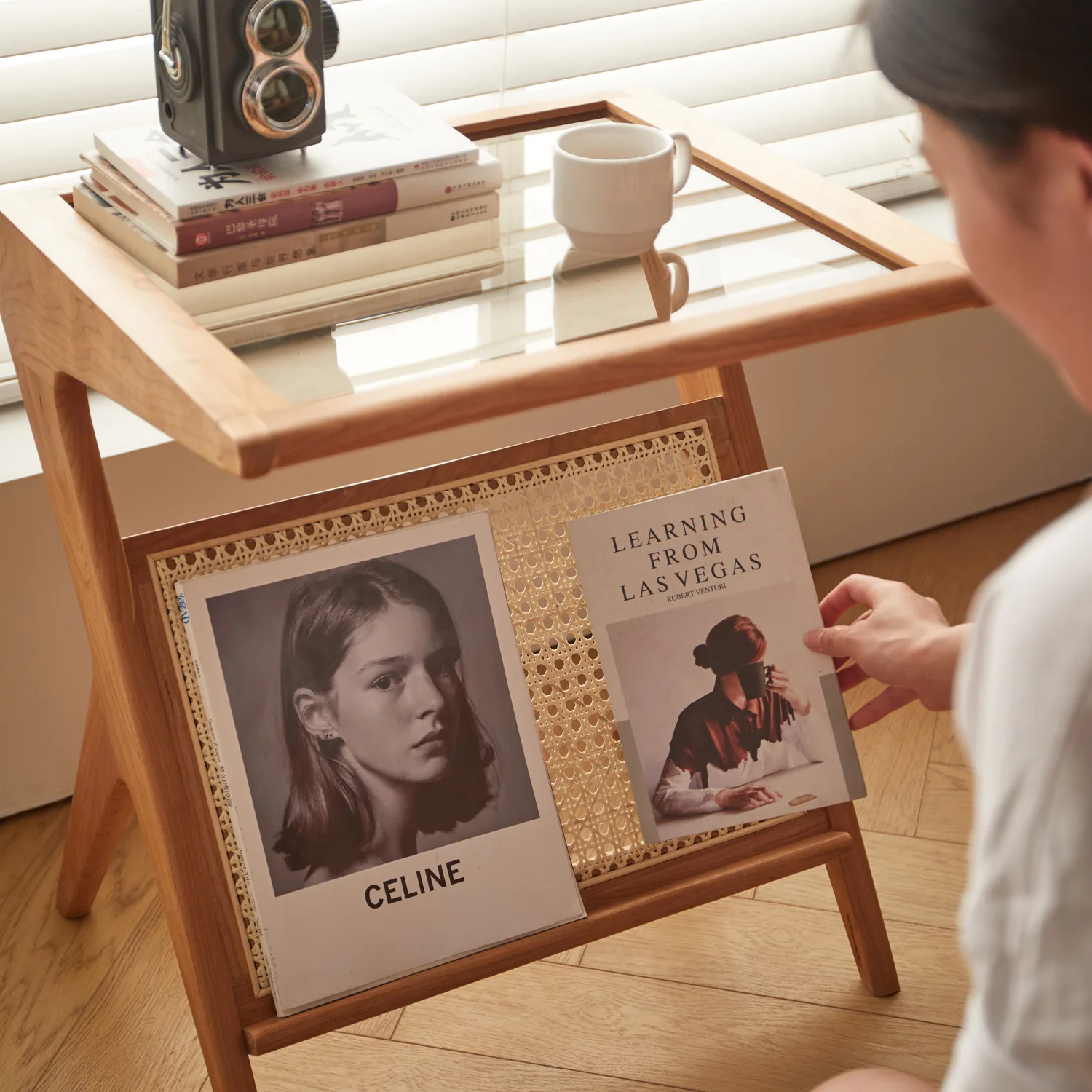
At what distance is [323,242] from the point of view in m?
0.91

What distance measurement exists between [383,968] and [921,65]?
0.77 m

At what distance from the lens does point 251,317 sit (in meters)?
0.84

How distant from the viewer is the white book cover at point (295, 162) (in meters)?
0.88

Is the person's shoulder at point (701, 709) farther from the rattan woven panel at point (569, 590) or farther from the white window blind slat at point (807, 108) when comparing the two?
the white window blind slat at point (807, 108)

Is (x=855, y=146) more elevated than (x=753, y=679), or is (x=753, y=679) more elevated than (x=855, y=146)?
(x=855, y=146)

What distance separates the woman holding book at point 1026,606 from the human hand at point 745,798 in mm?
577

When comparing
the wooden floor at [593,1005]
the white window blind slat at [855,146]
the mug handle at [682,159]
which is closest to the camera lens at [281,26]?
the mug handle at [682,159]

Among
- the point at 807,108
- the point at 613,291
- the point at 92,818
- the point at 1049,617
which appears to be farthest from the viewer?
the point at 807,108

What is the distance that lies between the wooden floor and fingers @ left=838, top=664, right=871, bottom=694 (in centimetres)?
36

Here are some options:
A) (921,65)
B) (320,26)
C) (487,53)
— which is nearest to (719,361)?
(921,65)

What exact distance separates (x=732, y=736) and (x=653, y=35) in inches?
37.9

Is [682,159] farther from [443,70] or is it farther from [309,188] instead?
[443,70]

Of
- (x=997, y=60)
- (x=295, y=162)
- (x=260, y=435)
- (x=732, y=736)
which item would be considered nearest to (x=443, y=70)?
(x=295, y=162)

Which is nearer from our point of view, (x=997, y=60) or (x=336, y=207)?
(x=997, y=60)
